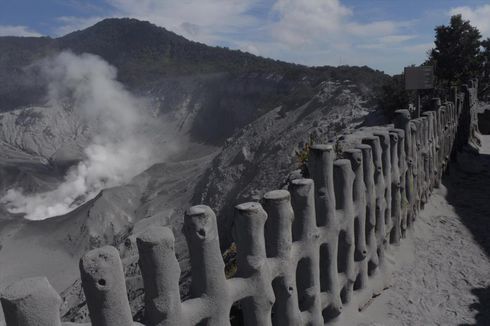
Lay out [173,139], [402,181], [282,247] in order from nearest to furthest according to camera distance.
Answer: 1. [282,247]
2. [402,181]
3. [173,139]

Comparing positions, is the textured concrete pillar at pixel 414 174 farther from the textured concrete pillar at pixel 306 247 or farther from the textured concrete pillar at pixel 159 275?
the textured concrete pillar at pixel 159 275

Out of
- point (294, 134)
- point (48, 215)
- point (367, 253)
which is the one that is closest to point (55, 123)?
point (48, 215)

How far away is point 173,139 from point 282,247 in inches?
1716

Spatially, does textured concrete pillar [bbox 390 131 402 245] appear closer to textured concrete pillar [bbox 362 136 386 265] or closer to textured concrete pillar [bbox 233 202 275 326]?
textured concrete pillar [bbox 362 136 386 265]

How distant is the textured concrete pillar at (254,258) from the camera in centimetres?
314

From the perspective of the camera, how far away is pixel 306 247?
12.2 ft

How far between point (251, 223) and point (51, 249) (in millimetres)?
23004

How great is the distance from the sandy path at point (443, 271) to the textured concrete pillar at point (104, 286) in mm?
2837

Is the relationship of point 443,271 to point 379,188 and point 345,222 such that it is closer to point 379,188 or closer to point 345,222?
point 379,188

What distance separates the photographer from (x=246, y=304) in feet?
10.5

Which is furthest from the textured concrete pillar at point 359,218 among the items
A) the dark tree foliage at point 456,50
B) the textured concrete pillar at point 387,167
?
the dark tree foliage at point 456,50

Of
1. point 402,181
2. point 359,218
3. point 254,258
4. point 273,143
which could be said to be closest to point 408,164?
point 402,181

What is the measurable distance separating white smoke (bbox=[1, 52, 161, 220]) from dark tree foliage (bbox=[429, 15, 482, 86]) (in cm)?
2807

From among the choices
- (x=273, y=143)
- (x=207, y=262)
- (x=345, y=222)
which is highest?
(x=207, y=262)
